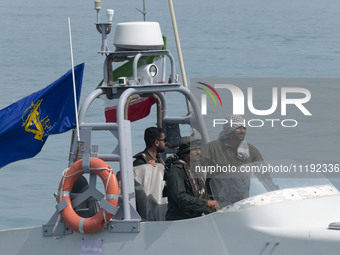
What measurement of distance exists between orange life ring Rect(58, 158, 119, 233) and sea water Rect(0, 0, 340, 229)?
1.23m

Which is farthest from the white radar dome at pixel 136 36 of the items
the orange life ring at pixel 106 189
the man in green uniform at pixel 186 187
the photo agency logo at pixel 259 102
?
the orange life ring at pixel 106 189

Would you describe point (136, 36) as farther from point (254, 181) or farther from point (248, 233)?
point (248, 233)

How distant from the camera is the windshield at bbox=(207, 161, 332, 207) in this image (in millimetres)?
8008

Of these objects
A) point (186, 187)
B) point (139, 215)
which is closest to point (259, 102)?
point (186, 187)

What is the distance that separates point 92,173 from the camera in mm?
8195

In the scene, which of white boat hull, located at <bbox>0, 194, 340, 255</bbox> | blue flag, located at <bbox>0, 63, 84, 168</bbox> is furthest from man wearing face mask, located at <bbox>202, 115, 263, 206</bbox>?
blue flag, located at <bbox>0, 63, 84, 168</bbox>

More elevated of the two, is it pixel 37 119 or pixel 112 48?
pixel 37 119

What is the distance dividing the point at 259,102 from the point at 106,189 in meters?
1.52

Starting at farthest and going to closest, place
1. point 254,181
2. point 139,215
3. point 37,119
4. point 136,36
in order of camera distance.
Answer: point 37,119
point 136,36
point 139,215
point 254,181

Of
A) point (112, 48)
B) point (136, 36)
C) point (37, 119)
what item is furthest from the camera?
point (112, 48)

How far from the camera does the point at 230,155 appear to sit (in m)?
8.18

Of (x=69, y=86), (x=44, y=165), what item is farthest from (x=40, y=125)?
(x=44, y=165)

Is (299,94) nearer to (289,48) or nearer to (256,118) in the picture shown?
(256,118)

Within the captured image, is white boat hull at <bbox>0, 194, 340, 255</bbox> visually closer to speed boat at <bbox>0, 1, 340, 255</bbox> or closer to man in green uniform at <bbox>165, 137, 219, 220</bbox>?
speed boat at <bbox>0, 1, 340, 255</bbox>
